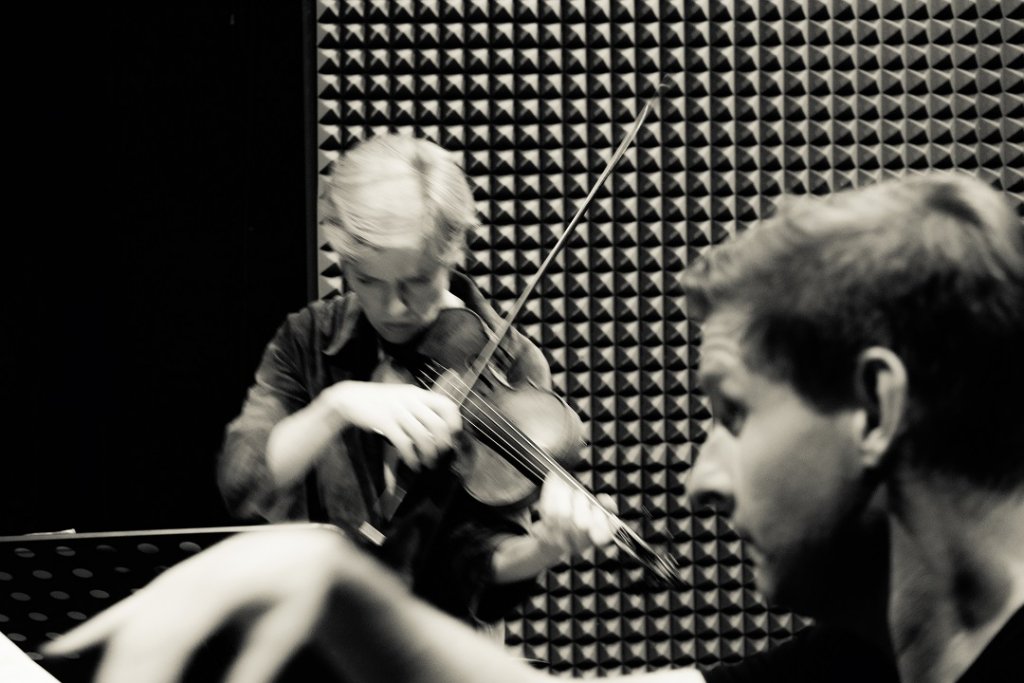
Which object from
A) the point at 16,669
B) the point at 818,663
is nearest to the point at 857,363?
the point at 818,663

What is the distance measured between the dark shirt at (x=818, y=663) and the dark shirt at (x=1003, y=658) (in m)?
0.16

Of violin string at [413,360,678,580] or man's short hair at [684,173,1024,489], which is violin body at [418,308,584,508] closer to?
violin string at [413,360,678,580]

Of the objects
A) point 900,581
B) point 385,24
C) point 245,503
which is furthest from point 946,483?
point 385,24

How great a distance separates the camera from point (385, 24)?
2.07m

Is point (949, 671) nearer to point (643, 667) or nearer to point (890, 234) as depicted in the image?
point (890, 234)

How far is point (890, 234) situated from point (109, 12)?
186 centimetres

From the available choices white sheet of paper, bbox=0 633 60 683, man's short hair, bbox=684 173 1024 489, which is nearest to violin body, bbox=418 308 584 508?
white sheet of paper, bbox=0 633 60 683

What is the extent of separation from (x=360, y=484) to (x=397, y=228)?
28cm

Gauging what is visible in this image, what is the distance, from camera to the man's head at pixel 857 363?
44 centimetres

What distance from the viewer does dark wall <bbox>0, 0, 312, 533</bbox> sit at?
78.7 inches

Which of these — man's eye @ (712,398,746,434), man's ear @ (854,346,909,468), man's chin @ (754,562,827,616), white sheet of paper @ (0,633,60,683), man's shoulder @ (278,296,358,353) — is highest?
man's ear @ (854,346,909,468)

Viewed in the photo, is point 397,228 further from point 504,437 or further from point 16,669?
point 16,669

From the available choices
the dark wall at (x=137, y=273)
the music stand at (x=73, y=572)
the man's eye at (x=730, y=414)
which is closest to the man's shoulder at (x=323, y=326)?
the music stand at (x=73, y=572)

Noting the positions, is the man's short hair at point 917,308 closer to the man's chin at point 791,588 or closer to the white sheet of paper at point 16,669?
the man's chin at point 791,588
